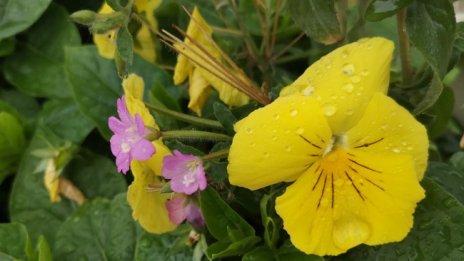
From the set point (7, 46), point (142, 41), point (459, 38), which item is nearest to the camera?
Answer: point (459, 38)

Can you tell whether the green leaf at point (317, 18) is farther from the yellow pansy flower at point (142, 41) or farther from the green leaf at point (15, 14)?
the green leaf at point (15, 14)

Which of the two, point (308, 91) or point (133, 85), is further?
point (133, 85)

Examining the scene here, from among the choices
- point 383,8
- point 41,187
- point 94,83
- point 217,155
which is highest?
point 383,8

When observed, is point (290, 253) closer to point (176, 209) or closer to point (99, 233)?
point (176, 209)

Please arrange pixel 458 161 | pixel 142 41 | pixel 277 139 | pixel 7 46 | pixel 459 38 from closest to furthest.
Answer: pixel 277 139 → pixel 459 38 → pixel 458 161 → pixel 142 41 → pixel 7 46

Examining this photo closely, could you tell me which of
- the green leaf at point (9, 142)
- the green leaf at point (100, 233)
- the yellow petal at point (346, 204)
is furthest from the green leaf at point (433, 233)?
the green leaf at point (9, 142)

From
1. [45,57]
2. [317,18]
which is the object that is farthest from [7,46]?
[317,18]

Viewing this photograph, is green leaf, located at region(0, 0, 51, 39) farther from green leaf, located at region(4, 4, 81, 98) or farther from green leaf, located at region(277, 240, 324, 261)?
green leaf, located at region(277, 240, 324, 261)
